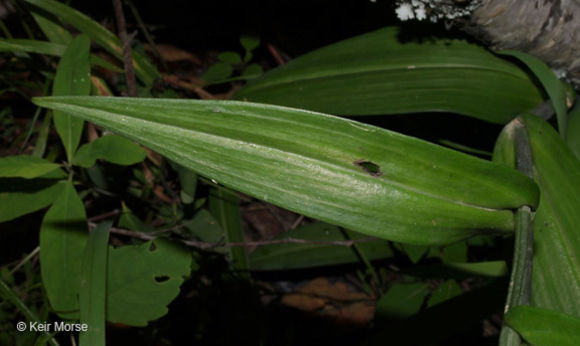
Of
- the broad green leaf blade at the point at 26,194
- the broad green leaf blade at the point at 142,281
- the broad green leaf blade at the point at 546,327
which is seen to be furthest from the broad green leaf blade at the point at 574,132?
the broad green leaf blade at the point at 26,194

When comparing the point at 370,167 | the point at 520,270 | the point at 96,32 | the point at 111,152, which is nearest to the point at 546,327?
the point at 520,270

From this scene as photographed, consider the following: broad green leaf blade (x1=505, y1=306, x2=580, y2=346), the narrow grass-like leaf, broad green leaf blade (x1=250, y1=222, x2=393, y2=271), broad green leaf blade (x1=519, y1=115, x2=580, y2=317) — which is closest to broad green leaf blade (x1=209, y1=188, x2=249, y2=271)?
broad green leaf blade (x1=250, y1=222, x2=393, y2=271)

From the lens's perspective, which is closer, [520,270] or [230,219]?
[520,270]

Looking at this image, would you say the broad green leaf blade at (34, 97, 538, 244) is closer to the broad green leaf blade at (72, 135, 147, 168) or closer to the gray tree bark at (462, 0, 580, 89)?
the gray tree bark at (462, 0, 580, 89)

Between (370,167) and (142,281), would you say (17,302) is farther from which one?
(370,167)

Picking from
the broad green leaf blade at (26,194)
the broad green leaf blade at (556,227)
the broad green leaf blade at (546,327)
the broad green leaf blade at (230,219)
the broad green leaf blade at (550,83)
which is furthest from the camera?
the broad green leaf blade at (230,219)

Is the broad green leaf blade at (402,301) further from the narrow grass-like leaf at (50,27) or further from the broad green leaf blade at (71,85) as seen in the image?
the narrow grass-like leaf at (50,27)
